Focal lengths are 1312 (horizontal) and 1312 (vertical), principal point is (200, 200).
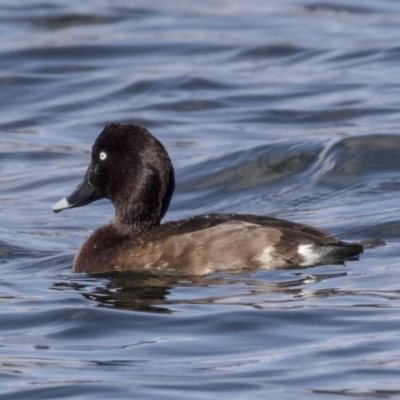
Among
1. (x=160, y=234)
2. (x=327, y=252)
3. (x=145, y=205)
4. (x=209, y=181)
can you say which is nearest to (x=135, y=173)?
(x=145, y=205)

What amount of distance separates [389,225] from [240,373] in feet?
12.9

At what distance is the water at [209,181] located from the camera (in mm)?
6645

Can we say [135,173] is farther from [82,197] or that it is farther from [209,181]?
[209,181]

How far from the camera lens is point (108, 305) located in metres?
7.95

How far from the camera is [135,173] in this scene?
920 centimetres

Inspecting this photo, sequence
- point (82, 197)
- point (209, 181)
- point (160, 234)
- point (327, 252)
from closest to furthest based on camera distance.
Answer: point (327, 252)
point (160, 234)
point (82, 197)
point (209, 181)

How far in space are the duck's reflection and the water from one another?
20mm

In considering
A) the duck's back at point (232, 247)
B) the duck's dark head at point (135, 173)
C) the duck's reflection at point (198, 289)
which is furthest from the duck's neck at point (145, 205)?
the duck's reflection at point (198, 289)

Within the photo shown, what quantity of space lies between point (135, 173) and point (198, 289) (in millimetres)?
1335

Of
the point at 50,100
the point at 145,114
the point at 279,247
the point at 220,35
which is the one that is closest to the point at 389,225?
the point at 279,247

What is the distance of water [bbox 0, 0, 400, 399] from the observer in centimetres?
664

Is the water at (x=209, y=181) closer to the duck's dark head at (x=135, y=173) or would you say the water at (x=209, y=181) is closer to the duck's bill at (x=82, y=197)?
the duck's bill at (x=82, y=197)

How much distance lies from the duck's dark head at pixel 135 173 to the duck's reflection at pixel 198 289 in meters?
0.63

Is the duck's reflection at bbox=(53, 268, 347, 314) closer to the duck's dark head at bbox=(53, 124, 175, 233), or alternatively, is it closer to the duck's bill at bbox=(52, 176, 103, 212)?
the duck's dark head at bbox=(53, 124, 175, 233)
